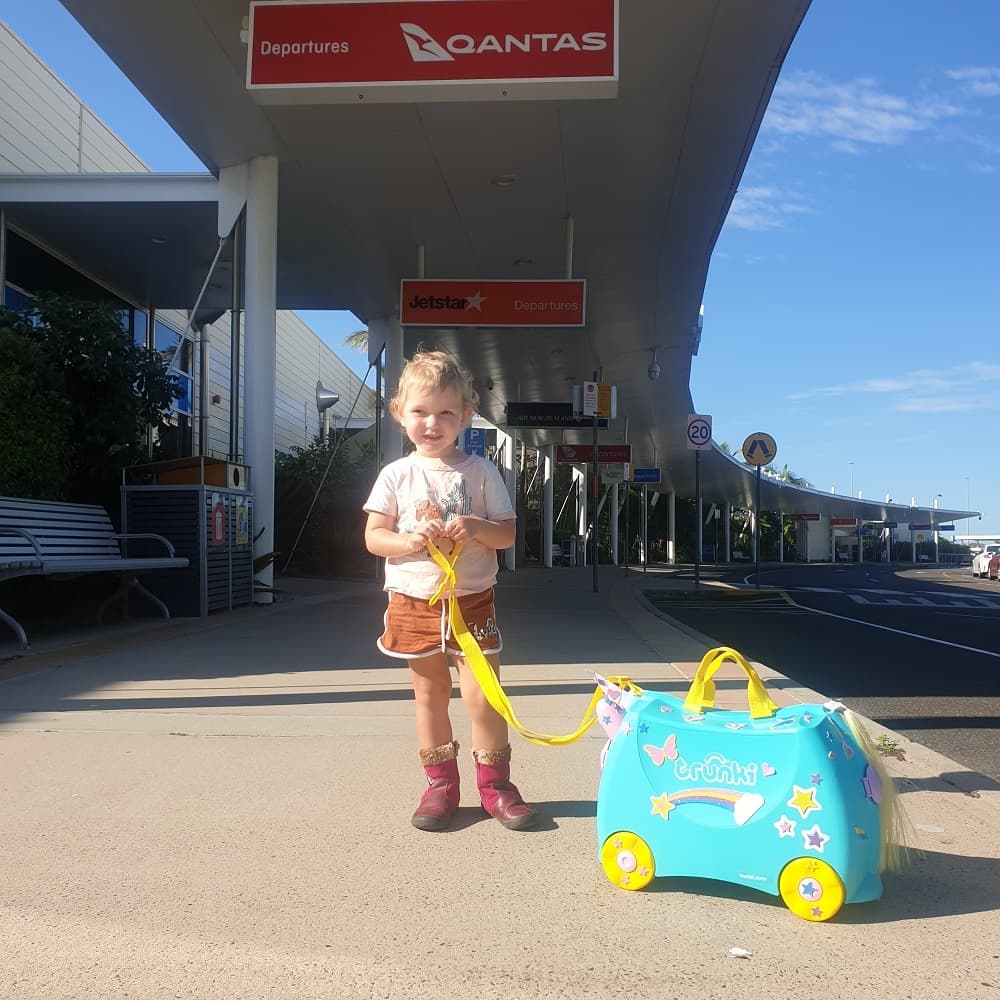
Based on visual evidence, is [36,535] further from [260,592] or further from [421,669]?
[421,669]

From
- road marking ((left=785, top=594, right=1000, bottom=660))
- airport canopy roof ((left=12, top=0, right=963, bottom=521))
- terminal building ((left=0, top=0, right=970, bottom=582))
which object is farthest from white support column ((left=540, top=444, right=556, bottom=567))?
road marking ((left=785, top=594, right=1000, bottom=660))

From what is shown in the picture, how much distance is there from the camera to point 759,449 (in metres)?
16.0

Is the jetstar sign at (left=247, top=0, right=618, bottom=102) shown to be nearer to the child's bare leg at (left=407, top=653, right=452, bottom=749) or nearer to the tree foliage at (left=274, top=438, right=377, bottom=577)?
the child's bare leg at (left=407, top=653, right=452, bottom=749)

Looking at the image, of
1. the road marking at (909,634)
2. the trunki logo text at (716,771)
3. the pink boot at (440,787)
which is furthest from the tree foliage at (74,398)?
the road marking at (909,634)

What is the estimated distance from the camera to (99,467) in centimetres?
1016

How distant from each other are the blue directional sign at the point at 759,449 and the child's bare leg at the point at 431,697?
13270 mm

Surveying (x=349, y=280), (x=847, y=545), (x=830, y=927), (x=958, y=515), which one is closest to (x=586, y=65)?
(x=830, y=927)

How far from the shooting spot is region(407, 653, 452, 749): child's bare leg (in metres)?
3.23

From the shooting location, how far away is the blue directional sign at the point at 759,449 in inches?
627

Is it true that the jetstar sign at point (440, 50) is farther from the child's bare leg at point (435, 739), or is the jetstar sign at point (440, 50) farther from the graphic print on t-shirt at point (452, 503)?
the child's bare leg at point (435, 739)

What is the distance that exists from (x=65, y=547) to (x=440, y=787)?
622 centimetres

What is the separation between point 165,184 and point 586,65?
7.57 m

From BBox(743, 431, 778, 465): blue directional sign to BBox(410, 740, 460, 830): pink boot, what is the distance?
43.7 feet

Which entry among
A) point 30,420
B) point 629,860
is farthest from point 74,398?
point 629,860
